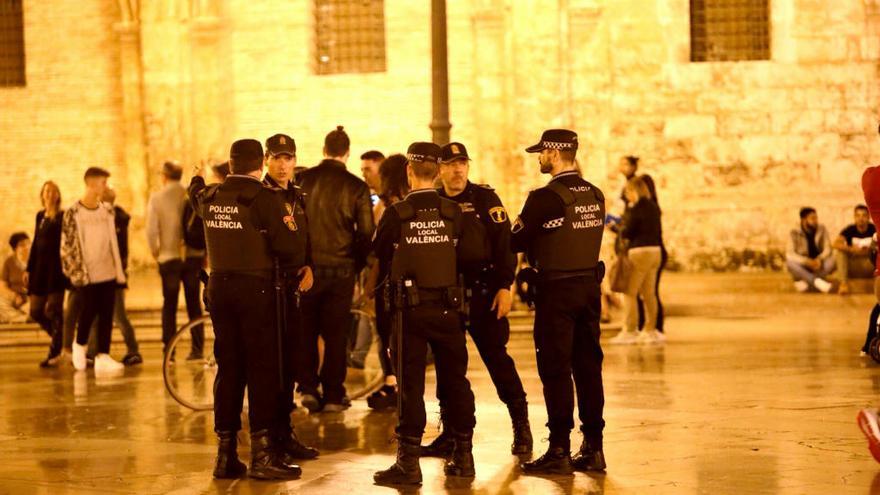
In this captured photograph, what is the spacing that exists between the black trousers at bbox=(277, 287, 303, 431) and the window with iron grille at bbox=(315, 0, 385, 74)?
14064mm

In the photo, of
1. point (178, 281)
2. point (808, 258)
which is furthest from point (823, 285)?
point (178, 281)

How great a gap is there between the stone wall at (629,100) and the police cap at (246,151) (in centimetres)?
Result: 1303

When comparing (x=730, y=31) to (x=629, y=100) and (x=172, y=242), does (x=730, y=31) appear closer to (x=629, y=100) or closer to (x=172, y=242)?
(x=629, y=100)

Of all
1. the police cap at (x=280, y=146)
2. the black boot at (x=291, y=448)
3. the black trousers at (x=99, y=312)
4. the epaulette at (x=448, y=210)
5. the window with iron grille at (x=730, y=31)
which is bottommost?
the black boot at (x=291, y=448)

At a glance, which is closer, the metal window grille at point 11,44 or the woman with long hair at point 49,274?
the woman with long hair at point 49,274

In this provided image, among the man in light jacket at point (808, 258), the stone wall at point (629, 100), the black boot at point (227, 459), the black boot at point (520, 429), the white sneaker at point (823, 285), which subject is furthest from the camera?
the stone wall at point (629, 100)

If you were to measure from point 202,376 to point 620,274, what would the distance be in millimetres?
4588

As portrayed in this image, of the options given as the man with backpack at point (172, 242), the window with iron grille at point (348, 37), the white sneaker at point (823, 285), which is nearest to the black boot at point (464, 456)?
the man with backpack at point (172, 242)

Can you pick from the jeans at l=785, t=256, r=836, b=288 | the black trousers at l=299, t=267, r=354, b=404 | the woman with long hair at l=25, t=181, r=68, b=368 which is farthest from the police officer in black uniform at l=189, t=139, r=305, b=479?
the jeans at l=785, t=256, r=836, b=288

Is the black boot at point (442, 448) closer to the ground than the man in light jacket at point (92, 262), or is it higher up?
closer to the ground

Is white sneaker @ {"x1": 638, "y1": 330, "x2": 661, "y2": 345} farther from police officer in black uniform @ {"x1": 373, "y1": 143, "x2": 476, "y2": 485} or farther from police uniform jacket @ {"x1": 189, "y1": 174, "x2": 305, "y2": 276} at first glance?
police uniform jacket @ {"x1": 189, "y1": 174, "x2": 305, "y2": 276}

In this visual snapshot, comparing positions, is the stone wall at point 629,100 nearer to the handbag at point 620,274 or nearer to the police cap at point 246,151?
the handbag at point 620,274

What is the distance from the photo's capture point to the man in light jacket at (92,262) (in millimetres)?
13961

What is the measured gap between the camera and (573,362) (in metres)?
8.73
